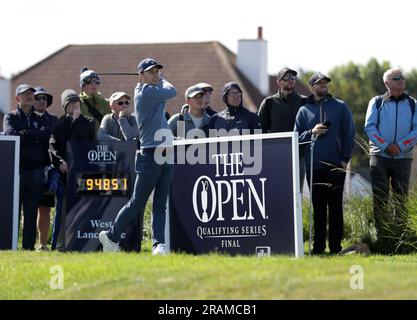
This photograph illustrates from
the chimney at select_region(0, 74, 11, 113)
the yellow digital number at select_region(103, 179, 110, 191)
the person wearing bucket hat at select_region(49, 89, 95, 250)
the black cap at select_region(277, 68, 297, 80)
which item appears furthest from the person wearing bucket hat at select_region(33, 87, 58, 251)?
the chimney at select_region(0, 74, 11, 113)

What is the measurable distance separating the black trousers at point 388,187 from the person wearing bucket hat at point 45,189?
4604mm

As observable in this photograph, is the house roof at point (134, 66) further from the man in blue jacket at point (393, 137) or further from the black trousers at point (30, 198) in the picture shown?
the man in blue jacket at point (393, 137)

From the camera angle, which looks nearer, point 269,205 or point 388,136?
point 269,205

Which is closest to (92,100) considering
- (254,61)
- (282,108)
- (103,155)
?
(103,155)

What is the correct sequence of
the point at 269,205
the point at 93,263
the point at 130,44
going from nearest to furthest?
the point at 93,263
the point at 269,205
the point at 130,44

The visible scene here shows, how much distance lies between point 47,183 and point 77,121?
3.63ft

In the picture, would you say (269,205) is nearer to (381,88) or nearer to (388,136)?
(388,136)

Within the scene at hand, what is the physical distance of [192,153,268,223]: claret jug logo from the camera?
13.9 meters

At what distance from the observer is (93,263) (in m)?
12.2

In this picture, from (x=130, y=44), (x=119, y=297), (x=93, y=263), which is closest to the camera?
(x=119, y=297)

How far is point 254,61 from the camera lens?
179 feet

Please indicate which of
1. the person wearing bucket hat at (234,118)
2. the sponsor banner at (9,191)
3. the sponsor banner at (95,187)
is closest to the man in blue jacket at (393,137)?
the person wearing bucket hat at (234,118)

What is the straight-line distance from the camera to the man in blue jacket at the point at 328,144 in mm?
15023

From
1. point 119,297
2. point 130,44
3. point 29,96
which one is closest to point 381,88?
point 130,44
